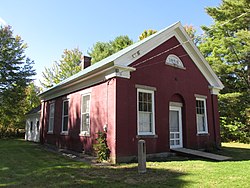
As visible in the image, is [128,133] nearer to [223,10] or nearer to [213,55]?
[213,55]

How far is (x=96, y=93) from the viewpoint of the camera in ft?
34.2

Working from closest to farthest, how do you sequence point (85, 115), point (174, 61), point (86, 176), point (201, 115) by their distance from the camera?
point (86, 176) < point (85, 115) < point (174, 61) < point (201, 115)

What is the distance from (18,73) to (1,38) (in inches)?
Answer: 185

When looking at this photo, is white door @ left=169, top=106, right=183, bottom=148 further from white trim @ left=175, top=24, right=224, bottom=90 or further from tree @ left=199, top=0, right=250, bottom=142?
tree @ left=199, top=0, right=250, bottom=142

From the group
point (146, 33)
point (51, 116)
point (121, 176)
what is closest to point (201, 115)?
point (121, 176)

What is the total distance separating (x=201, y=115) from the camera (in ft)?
42.6

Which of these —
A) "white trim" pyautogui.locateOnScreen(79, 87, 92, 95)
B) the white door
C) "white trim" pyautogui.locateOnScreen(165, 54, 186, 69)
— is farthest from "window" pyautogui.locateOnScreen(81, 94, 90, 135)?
"white trim" pyautogui.locateOnScreen(165, 54, 186, 69)

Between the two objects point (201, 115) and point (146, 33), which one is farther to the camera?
point (146, 33)

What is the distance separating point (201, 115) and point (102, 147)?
6981mm

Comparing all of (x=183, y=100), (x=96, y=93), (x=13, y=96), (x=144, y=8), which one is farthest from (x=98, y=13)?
(x=13, y=96)

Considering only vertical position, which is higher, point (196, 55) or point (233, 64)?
point (233, 64)

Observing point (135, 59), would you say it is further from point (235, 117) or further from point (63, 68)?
point (63, 68)

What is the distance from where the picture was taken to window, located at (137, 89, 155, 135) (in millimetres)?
9820

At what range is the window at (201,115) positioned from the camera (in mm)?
12776
